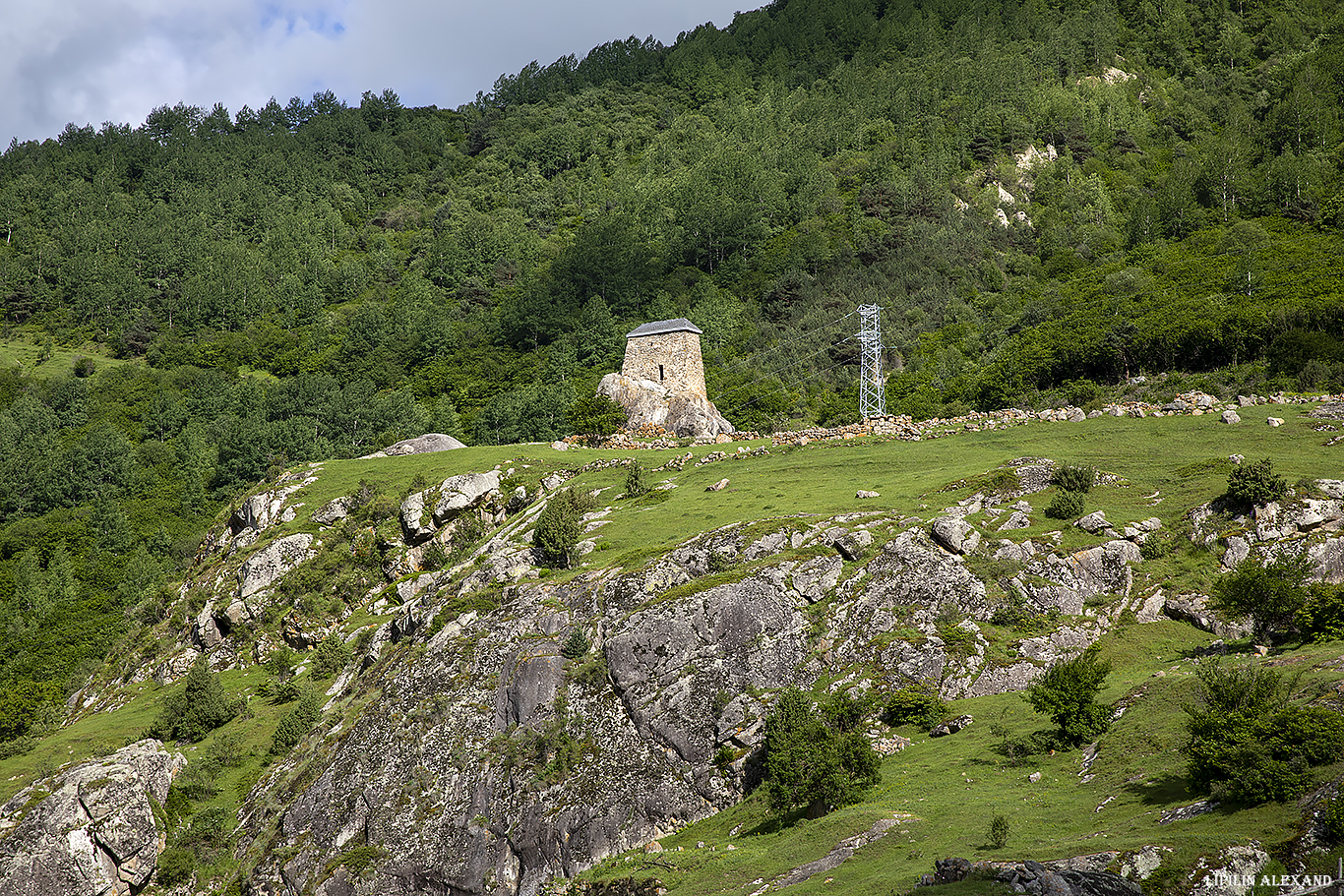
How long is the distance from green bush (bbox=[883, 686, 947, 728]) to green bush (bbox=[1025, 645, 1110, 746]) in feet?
17.0

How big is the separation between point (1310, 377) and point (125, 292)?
188991 millimetres

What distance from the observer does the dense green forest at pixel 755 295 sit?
8956 centimetres

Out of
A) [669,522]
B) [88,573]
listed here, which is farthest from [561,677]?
[88,573]

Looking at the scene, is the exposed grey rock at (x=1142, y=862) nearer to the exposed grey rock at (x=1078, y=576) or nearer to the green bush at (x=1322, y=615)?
the green bush at (x=1322, y=615)

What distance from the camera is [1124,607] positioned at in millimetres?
34031

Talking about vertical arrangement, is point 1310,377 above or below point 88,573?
above

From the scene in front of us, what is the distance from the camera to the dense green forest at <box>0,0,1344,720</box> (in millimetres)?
89562

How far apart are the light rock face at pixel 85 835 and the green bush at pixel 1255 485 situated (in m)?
46.0

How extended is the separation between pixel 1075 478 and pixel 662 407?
3770 centimetres

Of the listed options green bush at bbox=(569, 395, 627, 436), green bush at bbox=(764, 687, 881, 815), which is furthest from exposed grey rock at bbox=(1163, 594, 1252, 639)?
green bush at bbox=(569, 395, 627, 436)

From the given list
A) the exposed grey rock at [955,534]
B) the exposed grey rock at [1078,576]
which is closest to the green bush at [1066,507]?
the exposed grey rock at [1078,576]

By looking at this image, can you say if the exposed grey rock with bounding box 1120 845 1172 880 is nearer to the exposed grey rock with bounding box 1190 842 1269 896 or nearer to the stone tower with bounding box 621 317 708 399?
the exposed grey rock with bounding box 1190 842 1269 896

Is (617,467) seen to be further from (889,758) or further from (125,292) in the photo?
(125,292)

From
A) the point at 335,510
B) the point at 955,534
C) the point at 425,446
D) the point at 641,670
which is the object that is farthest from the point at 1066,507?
the point at 425,446
